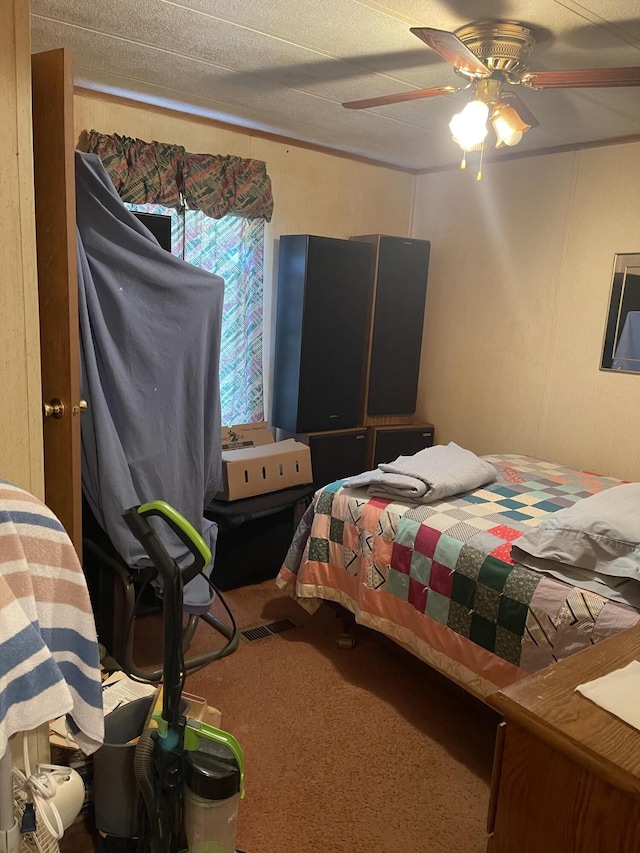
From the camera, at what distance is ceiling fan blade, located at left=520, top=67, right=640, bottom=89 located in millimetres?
1824

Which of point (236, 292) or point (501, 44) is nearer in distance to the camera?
point (501, 44)

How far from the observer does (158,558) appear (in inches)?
57.2

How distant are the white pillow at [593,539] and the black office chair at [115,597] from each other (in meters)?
1.30

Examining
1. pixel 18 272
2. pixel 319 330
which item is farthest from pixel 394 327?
pixel 18 272

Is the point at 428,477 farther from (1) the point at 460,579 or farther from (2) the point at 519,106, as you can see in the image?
(2) the point at 519,106

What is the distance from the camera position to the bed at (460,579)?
1.95 m

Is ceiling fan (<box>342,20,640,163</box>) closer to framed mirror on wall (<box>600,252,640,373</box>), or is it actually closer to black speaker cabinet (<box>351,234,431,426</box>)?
framed mirror on wall (<box>600,252,640,373</box>)

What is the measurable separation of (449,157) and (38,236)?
8.90 feet

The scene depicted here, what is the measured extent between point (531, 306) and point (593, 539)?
6.71ft

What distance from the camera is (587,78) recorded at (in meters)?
1.91

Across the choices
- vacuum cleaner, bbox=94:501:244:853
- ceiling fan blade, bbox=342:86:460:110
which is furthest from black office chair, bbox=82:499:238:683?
ceiling fan blade, bbox=342:86:460:110

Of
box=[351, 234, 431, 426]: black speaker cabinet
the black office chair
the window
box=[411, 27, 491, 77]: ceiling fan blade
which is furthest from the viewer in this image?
box=[351, 234, 431, 426]: black speaker cabinet

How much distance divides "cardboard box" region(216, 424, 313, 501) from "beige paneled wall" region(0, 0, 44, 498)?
1545mm

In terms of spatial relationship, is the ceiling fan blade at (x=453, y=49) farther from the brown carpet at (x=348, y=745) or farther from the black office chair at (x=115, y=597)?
the brown carpet at (x=348, y=745)
